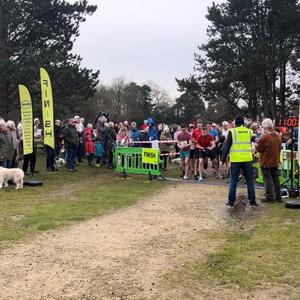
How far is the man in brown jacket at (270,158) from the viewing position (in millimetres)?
11445

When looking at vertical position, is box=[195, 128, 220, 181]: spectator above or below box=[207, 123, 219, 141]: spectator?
below

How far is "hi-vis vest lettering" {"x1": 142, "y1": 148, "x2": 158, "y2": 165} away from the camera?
51.7ft

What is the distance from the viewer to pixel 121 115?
228 ft

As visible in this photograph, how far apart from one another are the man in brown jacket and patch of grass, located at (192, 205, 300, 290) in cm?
239

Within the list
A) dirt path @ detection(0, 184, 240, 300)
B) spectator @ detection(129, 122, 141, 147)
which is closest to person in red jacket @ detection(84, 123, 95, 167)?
spectator @ detection(129, 122, 141, 147)

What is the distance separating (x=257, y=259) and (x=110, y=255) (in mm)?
2054

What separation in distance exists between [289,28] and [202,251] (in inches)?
1296

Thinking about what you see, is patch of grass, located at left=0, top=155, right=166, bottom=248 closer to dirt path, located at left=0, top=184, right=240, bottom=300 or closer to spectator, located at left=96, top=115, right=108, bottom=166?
dirt path, located at left=0, top=184, right=240, bottom=300

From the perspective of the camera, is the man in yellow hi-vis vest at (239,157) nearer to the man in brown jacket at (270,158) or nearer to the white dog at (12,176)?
the man in brown jacket at (270,158)

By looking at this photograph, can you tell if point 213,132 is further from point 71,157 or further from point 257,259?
point 257,259

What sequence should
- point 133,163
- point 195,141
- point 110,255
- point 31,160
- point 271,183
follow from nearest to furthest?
1. point 110,255
2. point 271,183
3. point 195,141
4. point 31,160
5. point 133,163

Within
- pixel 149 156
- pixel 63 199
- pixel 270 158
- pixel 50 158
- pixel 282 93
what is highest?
pixel 282 93

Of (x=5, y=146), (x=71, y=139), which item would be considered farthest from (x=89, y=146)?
(x=5, y=146)

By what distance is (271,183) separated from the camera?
11.6m
